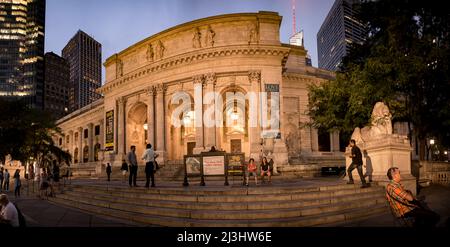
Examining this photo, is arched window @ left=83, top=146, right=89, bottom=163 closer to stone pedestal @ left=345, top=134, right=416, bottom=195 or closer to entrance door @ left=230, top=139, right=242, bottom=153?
entrance door @ left=230, top=139, right=242, bottom=153

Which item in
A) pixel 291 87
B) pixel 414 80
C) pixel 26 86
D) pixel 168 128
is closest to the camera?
pixel 414 80

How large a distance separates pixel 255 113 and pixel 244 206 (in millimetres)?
20377

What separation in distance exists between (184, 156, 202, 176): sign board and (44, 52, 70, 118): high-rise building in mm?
137930

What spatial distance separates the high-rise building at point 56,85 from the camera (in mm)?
136000

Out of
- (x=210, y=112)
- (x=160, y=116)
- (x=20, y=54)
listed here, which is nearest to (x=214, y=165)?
(x=210, y=112)

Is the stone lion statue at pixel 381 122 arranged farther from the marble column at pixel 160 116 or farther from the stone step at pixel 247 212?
the marble column at pixel 160 116

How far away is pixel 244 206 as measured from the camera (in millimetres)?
8242

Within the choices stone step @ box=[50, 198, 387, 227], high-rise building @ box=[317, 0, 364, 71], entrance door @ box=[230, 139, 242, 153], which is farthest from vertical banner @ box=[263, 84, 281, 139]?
high-rise building @ box=[317, 0, 364, 71]

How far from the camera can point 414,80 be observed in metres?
15.6

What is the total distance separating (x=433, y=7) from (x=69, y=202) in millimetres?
→ 19365

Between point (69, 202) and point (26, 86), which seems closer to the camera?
point (69, 202)
